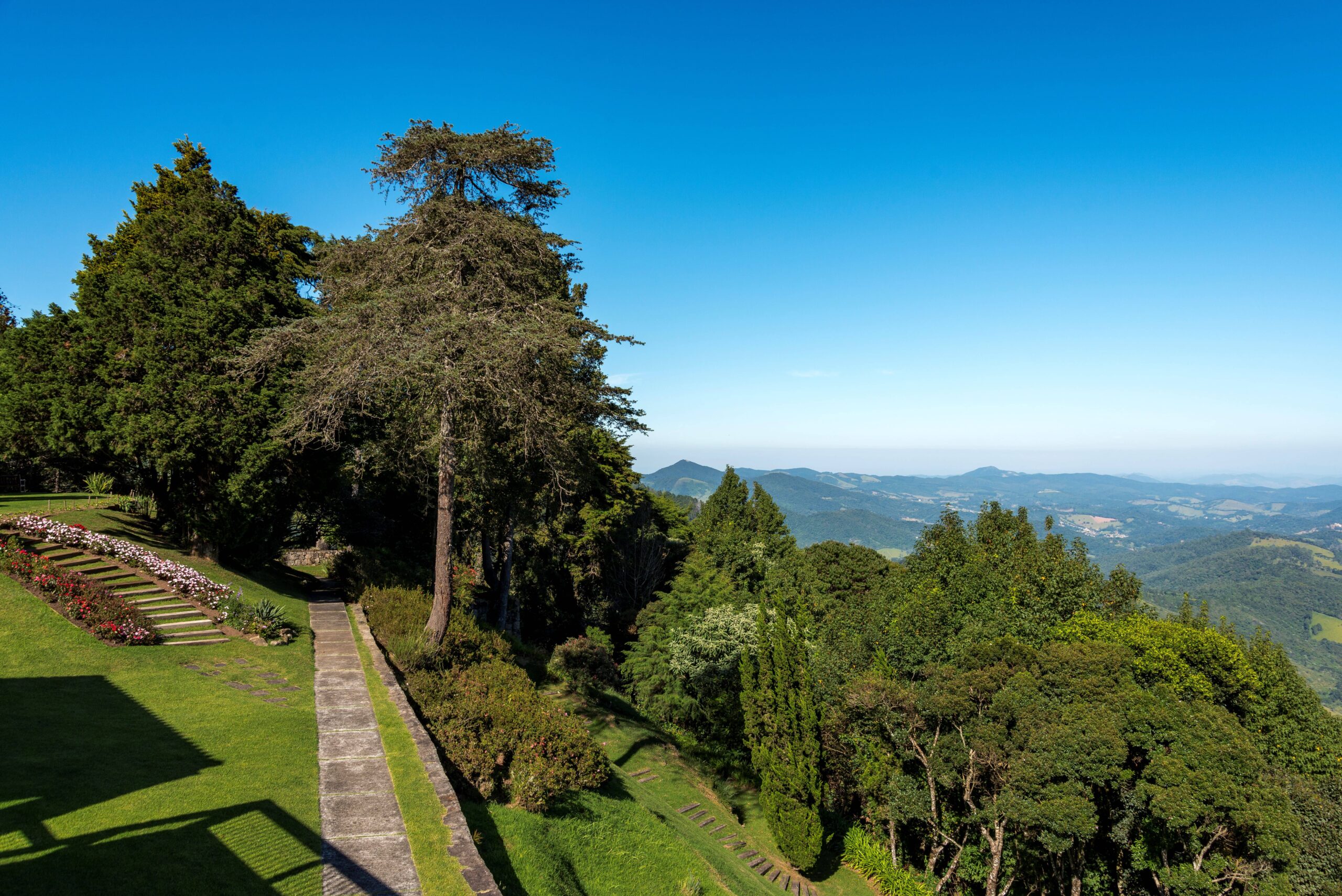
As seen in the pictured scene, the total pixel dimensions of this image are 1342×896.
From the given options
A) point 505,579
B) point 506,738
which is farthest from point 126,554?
point 505,579

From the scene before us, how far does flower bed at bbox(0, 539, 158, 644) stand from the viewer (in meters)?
12.2

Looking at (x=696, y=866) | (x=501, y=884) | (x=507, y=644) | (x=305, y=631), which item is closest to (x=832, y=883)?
(x=696, y=866)

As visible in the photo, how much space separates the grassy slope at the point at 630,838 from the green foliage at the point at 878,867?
24.7 inches

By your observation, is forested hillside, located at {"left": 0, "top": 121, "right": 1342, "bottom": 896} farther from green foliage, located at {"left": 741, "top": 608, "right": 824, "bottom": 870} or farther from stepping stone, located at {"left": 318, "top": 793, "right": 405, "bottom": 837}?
stepping stone, located at {"left": 318, "top": 793, "right": 405, "bottom": 837}

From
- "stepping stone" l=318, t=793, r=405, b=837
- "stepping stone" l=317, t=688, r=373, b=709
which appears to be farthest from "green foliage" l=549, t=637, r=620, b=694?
"stepping stone" l=318, t=793, r=405, b=837

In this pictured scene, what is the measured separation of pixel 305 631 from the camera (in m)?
15.3

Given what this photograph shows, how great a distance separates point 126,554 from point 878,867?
25558mm

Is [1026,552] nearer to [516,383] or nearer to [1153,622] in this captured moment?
[1153,622]

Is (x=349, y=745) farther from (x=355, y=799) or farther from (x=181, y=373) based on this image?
(x=181, y=373)

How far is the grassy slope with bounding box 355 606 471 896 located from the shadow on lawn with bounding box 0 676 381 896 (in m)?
0.60

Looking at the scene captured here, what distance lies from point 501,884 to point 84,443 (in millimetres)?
16765

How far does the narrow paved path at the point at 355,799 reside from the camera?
6594 millimetres

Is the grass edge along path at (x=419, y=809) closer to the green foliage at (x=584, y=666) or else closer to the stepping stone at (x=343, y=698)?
the stepping stone at (x=343, y=698)

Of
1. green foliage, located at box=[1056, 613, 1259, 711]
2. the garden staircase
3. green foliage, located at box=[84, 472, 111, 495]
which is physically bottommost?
green foliage, located at box=[1056, 613, 1259, 711]
